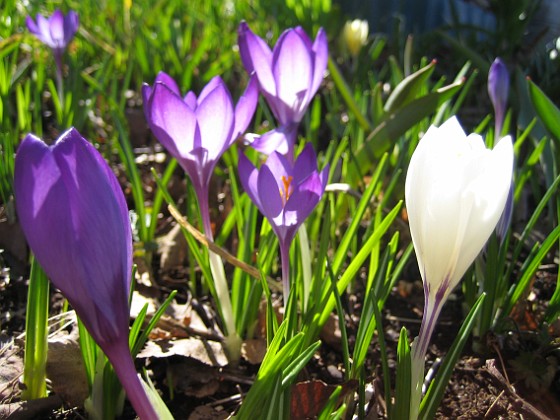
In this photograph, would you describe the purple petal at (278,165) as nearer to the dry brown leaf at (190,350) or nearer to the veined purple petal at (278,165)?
the veined purple petal at (278,165)

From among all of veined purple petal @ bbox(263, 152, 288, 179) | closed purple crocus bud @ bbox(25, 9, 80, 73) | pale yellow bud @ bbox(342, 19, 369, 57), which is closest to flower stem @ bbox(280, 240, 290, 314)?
veined purple petal @ bbox(263, 152, 288, 179)

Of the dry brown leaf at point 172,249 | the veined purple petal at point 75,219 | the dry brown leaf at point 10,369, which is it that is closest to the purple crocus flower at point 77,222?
the veined purple petal at point 75,219

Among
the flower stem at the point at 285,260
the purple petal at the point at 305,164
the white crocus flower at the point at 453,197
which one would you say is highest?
the purple petal at the point at 305,164

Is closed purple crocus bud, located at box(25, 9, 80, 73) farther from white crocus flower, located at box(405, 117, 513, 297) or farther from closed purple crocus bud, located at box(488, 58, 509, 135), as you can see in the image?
white crocus flower, located at box(405, 117, 513, 297)

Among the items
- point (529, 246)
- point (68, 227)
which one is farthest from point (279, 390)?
point (529, 246)

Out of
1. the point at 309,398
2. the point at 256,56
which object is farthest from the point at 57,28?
the point at 309,398

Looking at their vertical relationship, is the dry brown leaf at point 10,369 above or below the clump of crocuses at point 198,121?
below
